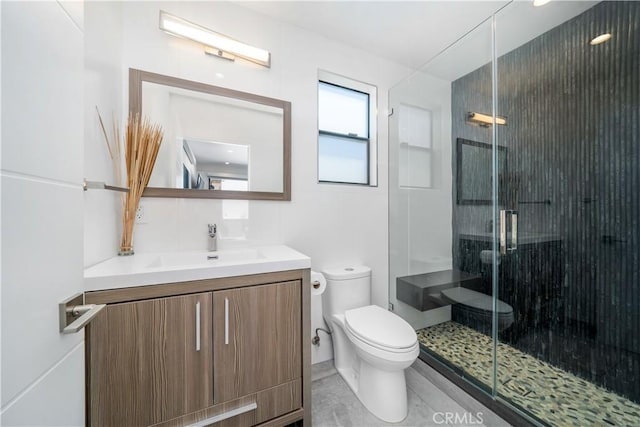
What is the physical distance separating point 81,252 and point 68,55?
0.44 meters

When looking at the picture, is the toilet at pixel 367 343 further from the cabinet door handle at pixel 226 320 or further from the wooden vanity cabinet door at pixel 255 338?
the cabinet door handle at pixel 226 320

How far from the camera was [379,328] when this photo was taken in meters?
1.35

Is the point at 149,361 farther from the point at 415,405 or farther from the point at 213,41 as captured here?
the point at 213,41

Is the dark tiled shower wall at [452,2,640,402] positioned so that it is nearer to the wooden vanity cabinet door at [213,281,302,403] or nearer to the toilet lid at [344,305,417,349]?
the toilet lid at [344,305,417,349]

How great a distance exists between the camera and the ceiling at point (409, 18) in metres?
1.41

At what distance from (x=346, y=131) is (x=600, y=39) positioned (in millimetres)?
1575

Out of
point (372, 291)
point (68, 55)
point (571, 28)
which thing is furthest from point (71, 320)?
point (571, 28)

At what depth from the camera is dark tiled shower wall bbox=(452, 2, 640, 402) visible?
1.30m

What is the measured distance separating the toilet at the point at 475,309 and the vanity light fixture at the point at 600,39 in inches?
65.5

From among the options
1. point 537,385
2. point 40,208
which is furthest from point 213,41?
point 537,385

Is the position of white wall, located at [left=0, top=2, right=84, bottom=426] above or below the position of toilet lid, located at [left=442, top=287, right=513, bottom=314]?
above

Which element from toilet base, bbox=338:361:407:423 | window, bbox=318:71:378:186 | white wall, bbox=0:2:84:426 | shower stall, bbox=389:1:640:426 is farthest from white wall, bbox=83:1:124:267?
shower stall, bbox=389:1:640:426

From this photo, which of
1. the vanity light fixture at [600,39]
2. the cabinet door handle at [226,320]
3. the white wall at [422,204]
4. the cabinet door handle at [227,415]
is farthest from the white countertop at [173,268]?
the vanity light fixture at [600,39]

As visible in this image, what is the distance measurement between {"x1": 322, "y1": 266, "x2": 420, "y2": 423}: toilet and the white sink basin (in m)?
0.57
